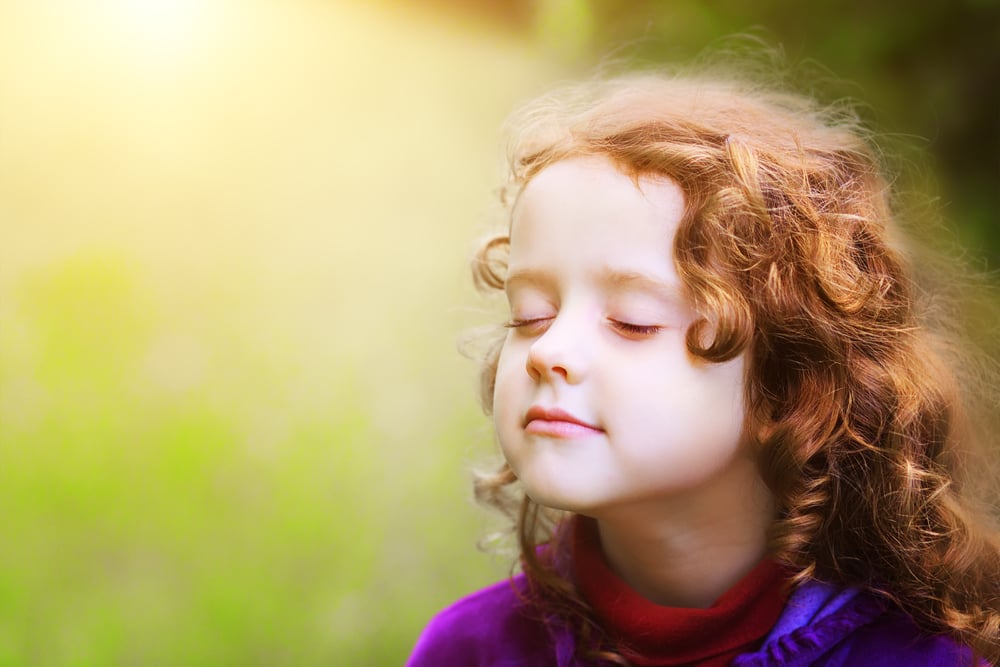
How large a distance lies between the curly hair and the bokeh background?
40 cm

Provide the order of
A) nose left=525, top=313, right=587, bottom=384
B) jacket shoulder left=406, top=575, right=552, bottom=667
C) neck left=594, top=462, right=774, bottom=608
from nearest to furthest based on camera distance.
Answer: nose left=525, top=313, right=587, bottom=384, neck left=594, top=462, right=774, bottom=608, jacket shoulder left=406, top=575, right=552, bottom=667

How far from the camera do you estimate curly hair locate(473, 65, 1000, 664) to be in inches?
36.5

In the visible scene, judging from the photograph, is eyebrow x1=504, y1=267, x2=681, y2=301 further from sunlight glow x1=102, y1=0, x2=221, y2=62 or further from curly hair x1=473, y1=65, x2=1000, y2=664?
sunlight glow x1=102, y1=0, x2=221, y2=62

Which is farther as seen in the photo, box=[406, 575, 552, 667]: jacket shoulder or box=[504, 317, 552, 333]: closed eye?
box=[406, 575, 552, 667]: jacket shoulder

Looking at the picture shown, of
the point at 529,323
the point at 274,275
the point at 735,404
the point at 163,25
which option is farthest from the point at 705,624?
the point at 163,25

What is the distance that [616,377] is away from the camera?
88 cm

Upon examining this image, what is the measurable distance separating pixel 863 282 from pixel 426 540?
2.97 ft

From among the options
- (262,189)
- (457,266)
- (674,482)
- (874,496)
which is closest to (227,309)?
(262,189)

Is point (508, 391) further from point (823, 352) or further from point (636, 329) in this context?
point (823, 352)

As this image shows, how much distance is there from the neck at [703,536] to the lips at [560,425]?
12cm

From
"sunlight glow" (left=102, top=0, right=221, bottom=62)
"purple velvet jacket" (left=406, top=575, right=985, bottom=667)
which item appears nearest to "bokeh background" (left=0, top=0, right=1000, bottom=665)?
"sunlight glow" (left=102, top=0, right=221, bottom=62)

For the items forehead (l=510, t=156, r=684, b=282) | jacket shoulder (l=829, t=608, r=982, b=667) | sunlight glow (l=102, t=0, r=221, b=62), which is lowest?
jacket shoulder (l=829, t=608, r=982, b=667)

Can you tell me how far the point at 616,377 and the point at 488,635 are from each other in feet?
1.33

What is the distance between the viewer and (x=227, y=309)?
4.87ft
